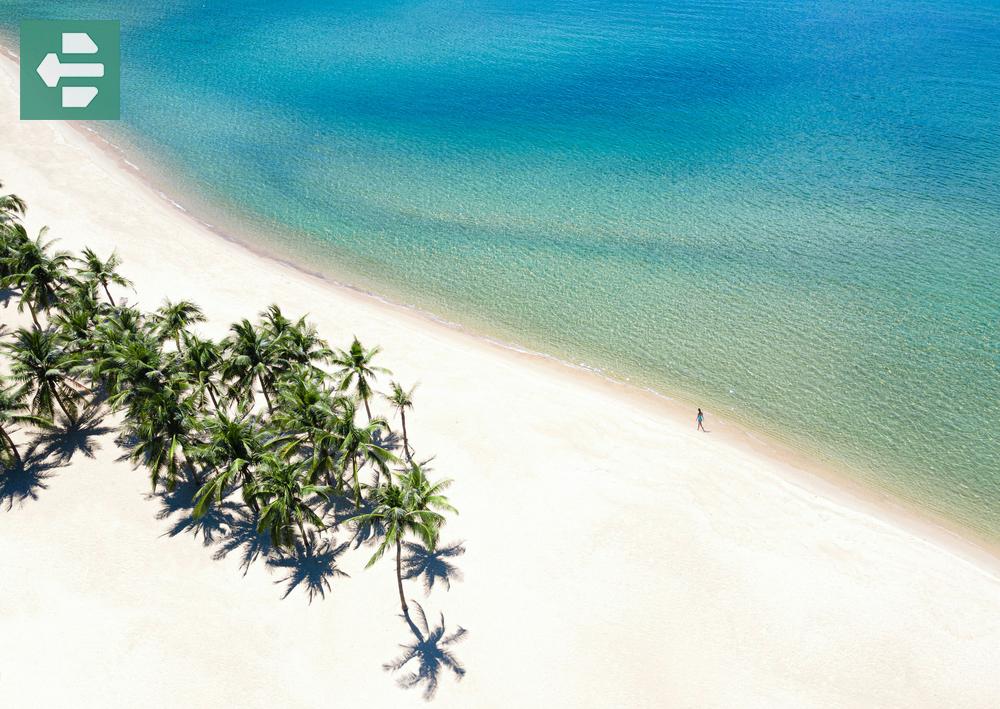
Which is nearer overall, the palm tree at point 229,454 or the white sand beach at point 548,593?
the white sand beach at point 548,593

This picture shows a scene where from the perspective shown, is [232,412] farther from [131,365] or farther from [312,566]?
[312,566]

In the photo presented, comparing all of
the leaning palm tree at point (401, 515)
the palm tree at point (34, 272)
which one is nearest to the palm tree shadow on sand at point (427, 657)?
the leaning palm tree at point (401, 515)

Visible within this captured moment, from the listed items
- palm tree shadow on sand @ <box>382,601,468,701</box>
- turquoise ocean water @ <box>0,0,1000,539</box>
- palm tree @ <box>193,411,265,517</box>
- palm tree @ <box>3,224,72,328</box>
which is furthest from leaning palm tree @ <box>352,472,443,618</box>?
palm tree @ <box>3,224,72,328</box>

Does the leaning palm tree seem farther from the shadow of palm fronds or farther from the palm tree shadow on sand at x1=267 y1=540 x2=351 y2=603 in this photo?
the shadow of palm fronds

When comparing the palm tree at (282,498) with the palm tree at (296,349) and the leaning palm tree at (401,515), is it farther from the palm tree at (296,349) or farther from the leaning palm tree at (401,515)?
the palm tree at (296,349)

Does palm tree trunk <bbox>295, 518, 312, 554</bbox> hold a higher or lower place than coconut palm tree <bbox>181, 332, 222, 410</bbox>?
lower

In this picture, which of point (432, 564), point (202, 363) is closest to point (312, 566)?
point (432, 564)
